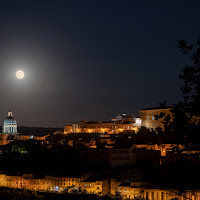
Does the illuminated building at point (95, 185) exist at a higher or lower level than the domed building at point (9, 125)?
lower

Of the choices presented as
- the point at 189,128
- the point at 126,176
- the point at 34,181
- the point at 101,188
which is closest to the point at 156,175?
the point at 126,176

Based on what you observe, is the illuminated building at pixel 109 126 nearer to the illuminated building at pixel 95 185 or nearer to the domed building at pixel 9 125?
the illuminated building at pixel 95 185

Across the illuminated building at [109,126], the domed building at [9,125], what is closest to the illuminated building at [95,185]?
the illuminated building at [109,126]

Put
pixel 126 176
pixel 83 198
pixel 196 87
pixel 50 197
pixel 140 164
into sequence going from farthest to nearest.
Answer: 1. pixel 140 164
2. pixel 126 176
3. pixel 50 197
4. pixel 83 198
5. pixel 196 87

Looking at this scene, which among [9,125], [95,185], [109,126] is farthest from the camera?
[9,125]

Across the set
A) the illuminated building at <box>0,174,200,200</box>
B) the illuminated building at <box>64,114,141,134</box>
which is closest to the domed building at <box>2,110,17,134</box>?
the illuminated building at <box>64,114,141,134</box>

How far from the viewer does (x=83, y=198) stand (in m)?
29.6

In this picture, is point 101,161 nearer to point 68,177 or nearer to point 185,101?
point 68,177

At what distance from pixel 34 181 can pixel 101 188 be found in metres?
7.74

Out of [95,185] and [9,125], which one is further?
[9,125]

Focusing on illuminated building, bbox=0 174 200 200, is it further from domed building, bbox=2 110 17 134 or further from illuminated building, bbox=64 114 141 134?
domed building, bbox=2 110 17 134

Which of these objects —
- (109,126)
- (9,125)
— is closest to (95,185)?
(109,126)

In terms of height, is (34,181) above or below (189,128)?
below

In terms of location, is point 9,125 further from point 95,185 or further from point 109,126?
point 95,185
